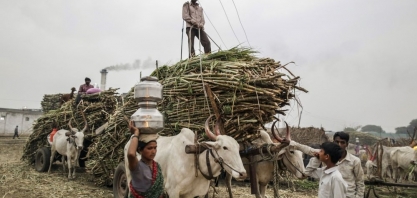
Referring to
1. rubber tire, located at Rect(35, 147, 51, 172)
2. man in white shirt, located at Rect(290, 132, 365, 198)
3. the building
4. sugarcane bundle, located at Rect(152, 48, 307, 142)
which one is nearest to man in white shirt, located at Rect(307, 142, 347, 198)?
man in white shirt, located at Rect(290, 132, 365, 198)

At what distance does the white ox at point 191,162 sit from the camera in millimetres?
4340

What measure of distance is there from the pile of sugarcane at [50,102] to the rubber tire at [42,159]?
2.71 metres

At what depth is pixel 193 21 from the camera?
25.2ft

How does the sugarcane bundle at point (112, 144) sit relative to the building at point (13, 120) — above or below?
below

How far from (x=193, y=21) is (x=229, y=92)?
3259mm

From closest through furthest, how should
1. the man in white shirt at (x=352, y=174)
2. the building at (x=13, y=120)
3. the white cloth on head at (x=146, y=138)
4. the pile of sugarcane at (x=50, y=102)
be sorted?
the white cloth on head at (x=146, y=138) < the man in white shirt at (x=352, y=174) < the pile of sugarcane at (x=50, y=102) < the building at (x=13, y=120)

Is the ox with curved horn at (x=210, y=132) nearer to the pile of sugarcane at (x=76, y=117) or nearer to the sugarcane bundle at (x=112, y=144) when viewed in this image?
the sugarcane bundle at (x=112, y=144)

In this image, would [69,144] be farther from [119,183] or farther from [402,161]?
[402,161]

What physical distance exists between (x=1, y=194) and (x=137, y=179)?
21.3ft

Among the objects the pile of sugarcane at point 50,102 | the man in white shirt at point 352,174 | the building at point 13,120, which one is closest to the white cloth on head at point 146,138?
the man in white shirt at point 352,174

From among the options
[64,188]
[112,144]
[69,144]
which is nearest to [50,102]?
[69,144]

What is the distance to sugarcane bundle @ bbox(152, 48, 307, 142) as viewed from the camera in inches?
198

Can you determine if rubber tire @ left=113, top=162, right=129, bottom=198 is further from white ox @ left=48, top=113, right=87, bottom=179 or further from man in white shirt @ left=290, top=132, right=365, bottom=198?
man in white shirt @ left=290, top=132, right=365, bottom=198

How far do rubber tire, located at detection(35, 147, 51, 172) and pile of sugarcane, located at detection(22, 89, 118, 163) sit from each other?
664 mm
